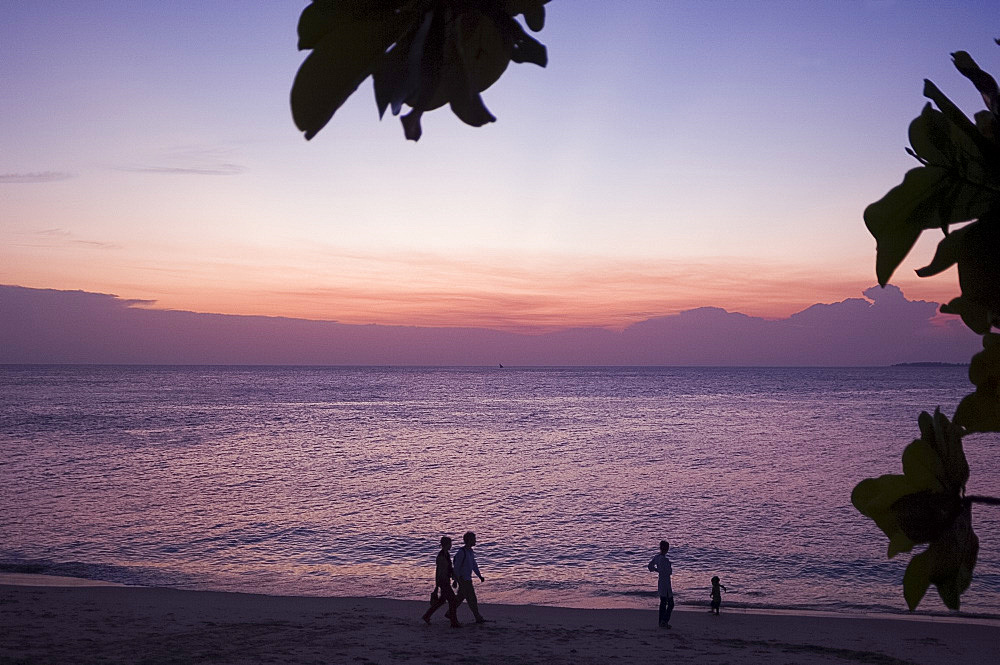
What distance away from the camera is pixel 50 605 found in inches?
532

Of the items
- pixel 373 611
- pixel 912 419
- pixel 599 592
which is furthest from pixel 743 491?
pixel 912 419

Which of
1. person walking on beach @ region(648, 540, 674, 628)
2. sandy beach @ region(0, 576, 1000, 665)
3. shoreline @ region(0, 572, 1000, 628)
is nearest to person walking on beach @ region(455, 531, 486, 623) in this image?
sandy beach @ region(0, 576, 1000, 665)

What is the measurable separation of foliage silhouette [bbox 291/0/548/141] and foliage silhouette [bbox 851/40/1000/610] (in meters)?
0.27

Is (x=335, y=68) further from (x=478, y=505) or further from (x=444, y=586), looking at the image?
(x=478, y=505)

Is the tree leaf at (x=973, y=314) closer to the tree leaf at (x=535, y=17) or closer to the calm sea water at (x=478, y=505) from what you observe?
the tree leaf at (x=535, y=17)

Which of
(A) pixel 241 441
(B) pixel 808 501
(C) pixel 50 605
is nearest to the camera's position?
(C) pixel 50 605

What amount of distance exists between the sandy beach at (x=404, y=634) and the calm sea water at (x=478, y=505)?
69.6 inches

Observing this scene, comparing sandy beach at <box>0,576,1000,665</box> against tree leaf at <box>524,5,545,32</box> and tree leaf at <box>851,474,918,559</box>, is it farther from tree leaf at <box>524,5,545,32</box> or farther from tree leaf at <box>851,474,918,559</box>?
tree leaf at <box>524,5,545,32</box>

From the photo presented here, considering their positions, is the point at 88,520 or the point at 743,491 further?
the point at 743,491

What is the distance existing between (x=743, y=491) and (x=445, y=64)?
32139mm

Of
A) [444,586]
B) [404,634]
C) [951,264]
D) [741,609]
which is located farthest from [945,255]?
[741,609]

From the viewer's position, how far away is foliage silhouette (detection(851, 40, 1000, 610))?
472 mm

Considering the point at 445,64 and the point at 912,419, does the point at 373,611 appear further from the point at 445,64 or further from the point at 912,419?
the point at 912,419

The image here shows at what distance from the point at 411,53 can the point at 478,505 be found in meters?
27.8
